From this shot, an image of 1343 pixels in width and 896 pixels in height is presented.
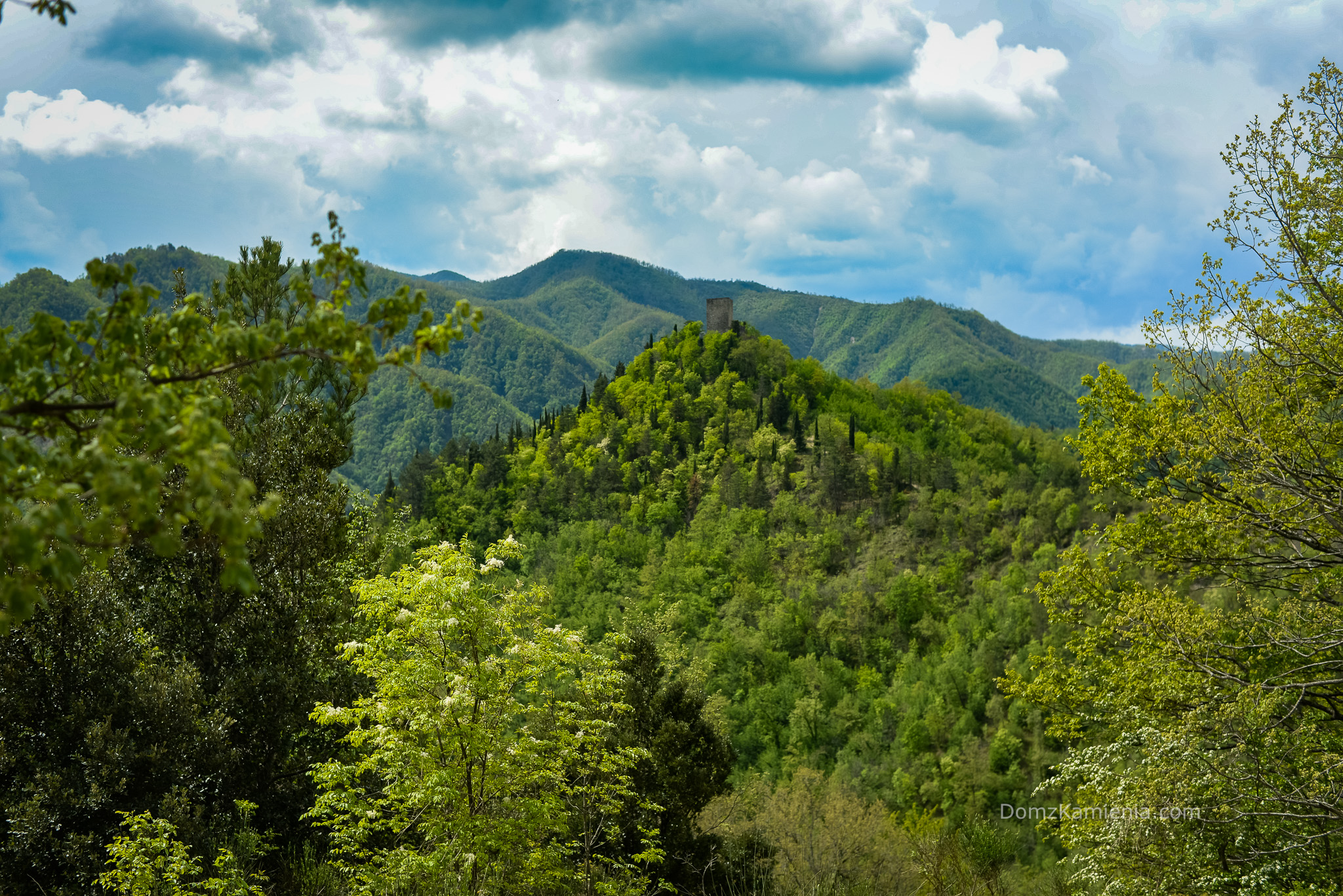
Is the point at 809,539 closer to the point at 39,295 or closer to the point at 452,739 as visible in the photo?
the point at 452,739

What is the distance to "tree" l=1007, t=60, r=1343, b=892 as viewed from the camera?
25.6ft

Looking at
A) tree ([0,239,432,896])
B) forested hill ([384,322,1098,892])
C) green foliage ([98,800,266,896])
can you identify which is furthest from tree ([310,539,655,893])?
forested hill ([384,322,1098,892])

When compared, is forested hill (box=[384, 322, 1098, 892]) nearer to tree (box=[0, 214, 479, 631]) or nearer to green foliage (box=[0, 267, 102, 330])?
tree (box=[0, 214, 479, 631])

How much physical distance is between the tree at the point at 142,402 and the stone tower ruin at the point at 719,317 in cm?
10088

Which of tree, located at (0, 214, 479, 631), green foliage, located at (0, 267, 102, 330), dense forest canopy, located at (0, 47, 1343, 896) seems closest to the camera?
tree, located at (0, 214, 479, 631)

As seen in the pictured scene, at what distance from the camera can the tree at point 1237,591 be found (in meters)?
7.79

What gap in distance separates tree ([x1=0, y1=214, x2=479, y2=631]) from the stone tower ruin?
10088 cm

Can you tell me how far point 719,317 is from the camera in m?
104

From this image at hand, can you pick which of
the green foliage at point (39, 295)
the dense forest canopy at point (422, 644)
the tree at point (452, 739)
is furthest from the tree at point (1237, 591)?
the green foliage at point (39, 295)

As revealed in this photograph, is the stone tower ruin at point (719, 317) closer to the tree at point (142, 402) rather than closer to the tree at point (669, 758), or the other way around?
the tree at point (669, 758)

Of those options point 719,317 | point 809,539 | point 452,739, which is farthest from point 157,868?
point 719,317

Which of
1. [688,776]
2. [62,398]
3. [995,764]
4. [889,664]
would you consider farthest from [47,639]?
[889,664]

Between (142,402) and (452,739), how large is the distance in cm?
688

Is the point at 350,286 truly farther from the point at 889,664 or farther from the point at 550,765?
the point at 889,664
